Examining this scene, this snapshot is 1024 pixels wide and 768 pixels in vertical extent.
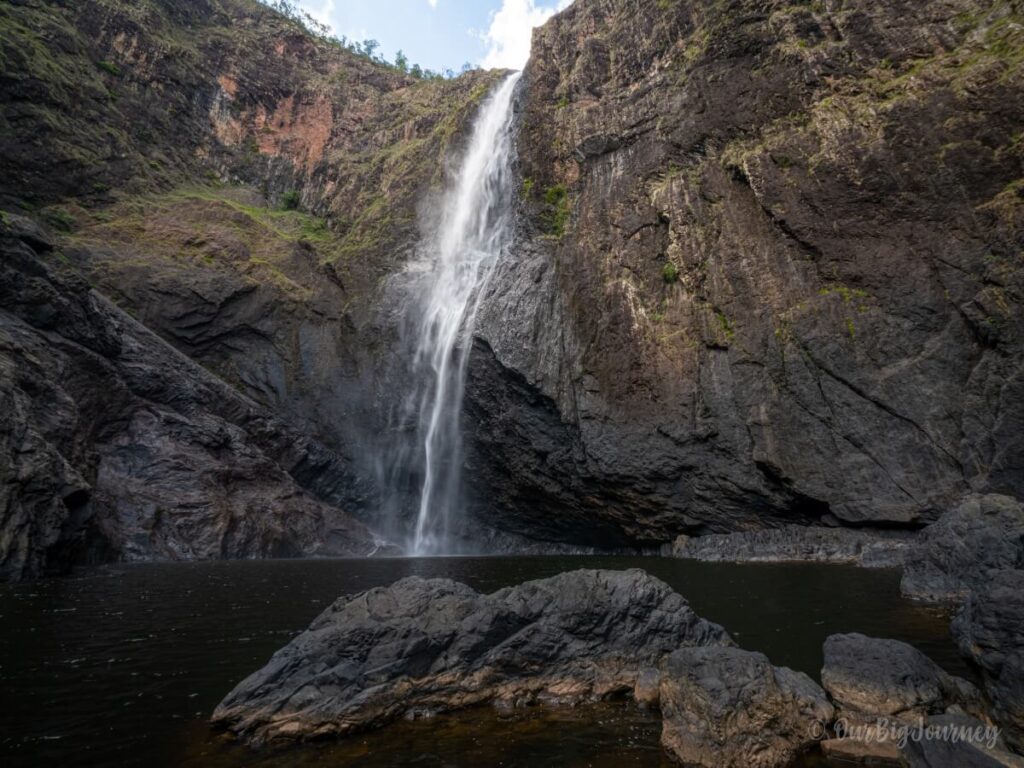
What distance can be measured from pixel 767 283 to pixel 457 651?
22683 mm

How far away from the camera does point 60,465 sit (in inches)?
744

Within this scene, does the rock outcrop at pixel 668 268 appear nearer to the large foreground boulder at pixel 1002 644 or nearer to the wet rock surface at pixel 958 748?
the large foreground boulder at pixel 1002 644

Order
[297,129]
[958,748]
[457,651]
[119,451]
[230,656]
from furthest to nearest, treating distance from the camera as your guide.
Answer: [297,129] < [119,451] < [230,656] < [457,651] < [958,748]

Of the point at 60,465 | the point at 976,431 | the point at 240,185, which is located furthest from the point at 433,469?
the point at 240,185

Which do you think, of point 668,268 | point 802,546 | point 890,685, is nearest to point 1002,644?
point 890,685

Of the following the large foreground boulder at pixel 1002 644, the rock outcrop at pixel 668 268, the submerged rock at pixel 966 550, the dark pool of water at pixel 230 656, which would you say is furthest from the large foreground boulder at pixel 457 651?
the rock outcrop at pixel 668 268

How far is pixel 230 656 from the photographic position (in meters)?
9.29

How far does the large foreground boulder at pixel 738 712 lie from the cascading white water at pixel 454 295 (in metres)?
24.7

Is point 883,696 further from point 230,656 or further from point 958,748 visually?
point 230,656

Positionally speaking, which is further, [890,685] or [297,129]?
[297,129]

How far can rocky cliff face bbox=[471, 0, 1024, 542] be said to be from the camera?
71.3 feet

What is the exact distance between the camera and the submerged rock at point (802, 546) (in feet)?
69.4

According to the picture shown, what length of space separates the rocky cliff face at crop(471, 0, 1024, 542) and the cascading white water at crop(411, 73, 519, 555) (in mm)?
2154

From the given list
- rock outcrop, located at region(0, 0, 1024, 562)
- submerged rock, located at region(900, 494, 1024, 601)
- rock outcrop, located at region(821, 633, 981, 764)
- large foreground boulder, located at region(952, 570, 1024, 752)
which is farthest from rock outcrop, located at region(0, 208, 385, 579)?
submerged rock, located at region(900, 494, 1024, 601)
